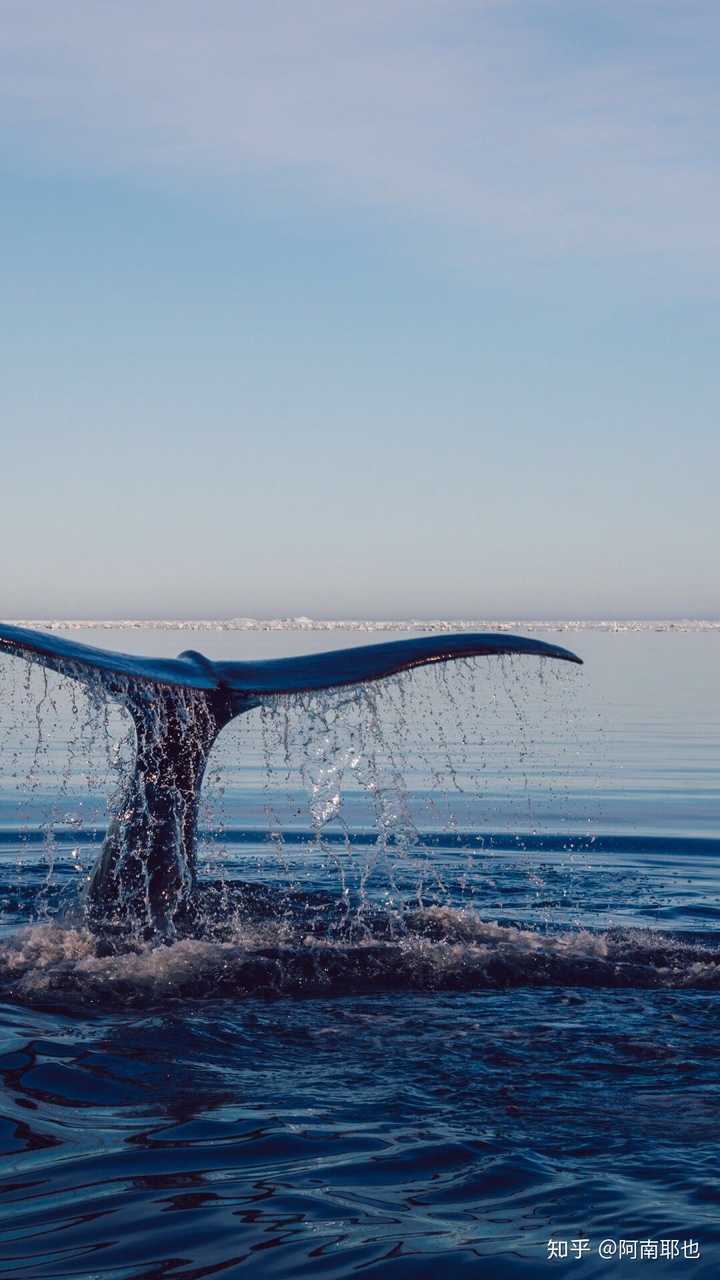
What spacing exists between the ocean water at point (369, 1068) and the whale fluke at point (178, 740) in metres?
0.16

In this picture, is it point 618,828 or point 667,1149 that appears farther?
point 618,828

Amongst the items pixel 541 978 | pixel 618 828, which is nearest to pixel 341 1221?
pixel 541 978

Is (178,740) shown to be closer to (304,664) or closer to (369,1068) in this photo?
(304,664)

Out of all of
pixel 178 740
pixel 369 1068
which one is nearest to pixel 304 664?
pixel 178 740

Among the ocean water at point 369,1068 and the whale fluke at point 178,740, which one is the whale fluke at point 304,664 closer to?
the whale fluke at point 178,740

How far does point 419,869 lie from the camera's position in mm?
11055

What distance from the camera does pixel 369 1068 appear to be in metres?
5.31

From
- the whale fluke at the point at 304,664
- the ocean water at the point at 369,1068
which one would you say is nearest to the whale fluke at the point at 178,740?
the whale fluke at the point at 304,664

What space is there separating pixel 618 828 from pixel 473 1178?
385 inches

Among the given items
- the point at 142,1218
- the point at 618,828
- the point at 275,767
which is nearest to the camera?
the point at 142,1218

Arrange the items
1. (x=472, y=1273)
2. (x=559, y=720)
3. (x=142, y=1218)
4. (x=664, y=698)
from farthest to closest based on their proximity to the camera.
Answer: (x=664, y=698), (x=559, y=720), (x=142, y=1218), (x=472, y=1273)

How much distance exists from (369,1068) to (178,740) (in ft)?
8.48

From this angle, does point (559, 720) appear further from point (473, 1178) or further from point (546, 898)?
point (473, 1178)

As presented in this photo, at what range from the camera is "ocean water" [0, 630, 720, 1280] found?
3.86 meters
